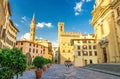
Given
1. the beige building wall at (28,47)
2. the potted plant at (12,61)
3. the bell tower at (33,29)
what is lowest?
the potted plant at (12,61)

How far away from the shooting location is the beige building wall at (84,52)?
192 ft

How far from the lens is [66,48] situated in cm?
8862

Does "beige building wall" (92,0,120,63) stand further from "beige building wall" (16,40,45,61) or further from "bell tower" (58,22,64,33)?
"bell tower" (58,22,64,33)

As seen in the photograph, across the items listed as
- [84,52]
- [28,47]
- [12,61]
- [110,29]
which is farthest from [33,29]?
[12,61]

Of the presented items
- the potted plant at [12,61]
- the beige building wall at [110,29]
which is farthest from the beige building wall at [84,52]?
the potted plant at [12,61]

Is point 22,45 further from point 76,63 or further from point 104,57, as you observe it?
point 104,57

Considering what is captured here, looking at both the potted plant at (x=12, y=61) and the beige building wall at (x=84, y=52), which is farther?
the beige building wall at (x=84, y=52)

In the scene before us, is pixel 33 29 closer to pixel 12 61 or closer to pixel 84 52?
pixel 84 52

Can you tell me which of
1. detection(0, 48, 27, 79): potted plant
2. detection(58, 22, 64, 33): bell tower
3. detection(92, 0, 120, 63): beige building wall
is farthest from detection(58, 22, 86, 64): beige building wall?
detection(0, 48, 27, 79): potted plant

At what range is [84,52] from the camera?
196 feet

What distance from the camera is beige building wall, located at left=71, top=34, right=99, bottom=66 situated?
58562 millimetres

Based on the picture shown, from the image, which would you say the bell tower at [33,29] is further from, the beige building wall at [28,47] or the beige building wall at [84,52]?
the beige building wall at [84,52]

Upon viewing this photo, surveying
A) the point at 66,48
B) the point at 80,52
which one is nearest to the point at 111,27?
the point at 80,52

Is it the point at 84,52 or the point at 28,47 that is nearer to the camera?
the point at 84,52
